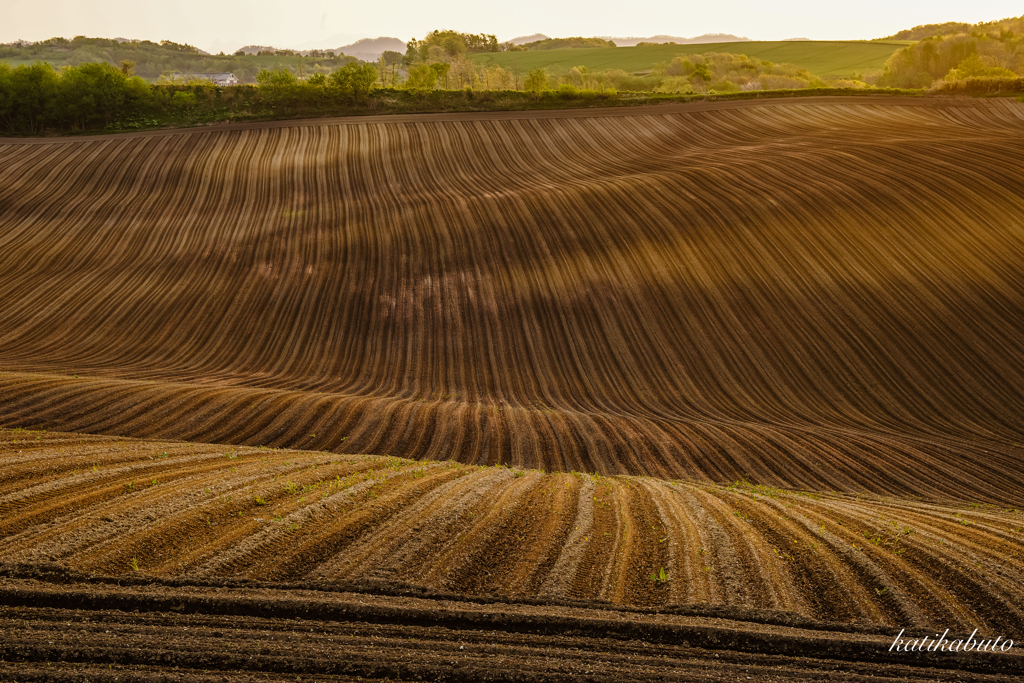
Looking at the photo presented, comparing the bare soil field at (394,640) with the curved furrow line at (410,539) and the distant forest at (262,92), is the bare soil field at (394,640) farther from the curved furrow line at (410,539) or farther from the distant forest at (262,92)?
the distant forest at (262,92)

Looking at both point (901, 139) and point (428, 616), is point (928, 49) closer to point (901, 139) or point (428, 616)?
point (901, 139)

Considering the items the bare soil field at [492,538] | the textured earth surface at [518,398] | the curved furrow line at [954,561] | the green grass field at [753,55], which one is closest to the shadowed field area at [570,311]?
the textured earth surface at [518,398]

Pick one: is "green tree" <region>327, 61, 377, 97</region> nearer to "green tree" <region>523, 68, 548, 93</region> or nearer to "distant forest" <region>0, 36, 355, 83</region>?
"green tree" <region>523, 68, 548, 93</region>

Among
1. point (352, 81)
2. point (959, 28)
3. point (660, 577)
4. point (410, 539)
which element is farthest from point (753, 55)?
point (410, 539)

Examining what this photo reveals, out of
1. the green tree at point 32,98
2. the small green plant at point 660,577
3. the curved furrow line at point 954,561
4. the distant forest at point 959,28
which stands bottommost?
the curved furrow line at point 954,561

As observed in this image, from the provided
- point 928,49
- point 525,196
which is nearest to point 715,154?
point 525,196

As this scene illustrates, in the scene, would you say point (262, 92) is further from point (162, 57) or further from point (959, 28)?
point (162, 57)

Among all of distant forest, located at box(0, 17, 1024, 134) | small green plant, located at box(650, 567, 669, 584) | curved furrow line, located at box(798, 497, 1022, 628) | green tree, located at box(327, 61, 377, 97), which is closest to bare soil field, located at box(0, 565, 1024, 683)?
small green plant, located at box(650, 567, 669, 584)
